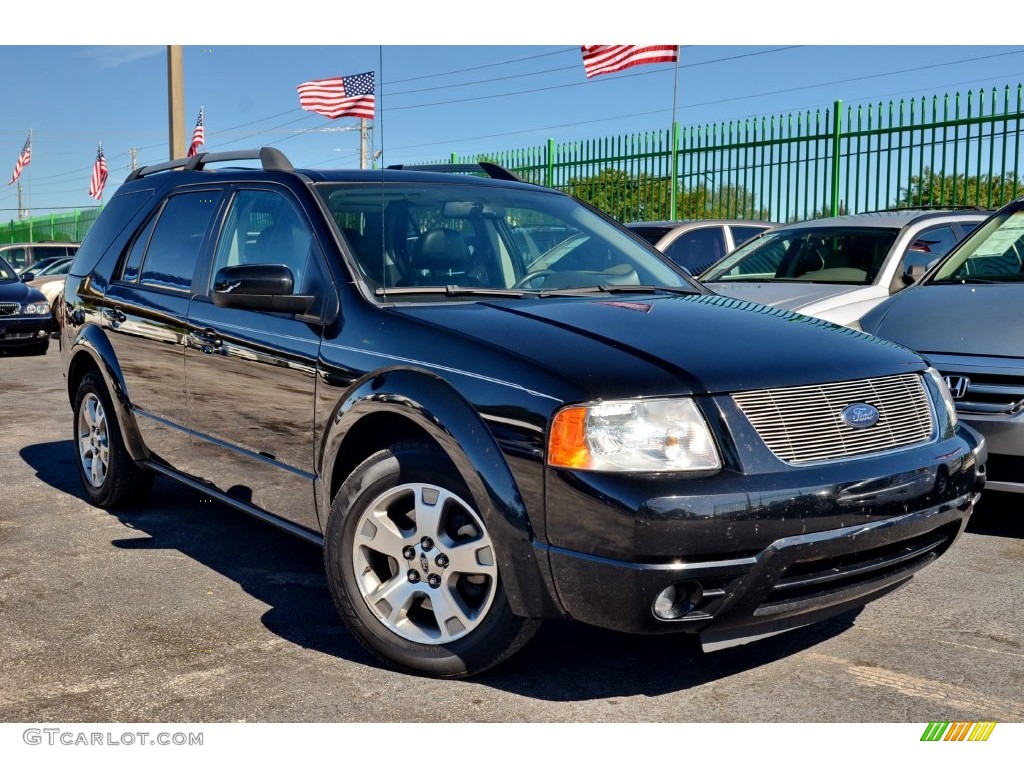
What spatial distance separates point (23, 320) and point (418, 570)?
13007 mm

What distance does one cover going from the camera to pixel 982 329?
5.04 metres

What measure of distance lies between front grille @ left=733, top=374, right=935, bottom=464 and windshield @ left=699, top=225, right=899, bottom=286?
408 centimetres

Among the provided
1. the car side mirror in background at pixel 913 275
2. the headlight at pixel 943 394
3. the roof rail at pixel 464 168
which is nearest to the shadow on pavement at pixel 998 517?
the car side mirror in background at pixel 913 275

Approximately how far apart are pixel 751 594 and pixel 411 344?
1.30 metres

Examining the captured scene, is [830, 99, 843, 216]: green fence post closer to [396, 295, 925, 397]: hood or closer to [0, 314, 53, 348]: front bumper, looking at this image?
[396, 295, 925, 397]: hood

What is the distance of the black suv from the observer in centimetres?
295

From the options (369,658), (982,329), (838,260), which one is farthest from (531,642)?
(838,260)

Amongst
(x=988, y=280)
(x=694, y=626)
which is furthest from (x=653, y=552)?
(x=988, y=280)

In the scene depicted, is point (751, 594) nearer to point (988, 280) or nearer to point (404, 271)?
point (404, 271)

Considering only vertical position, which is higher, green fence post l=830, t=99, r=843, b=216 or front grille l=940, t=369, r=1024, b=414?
green fence post l=830, t=99, r=843, b=216

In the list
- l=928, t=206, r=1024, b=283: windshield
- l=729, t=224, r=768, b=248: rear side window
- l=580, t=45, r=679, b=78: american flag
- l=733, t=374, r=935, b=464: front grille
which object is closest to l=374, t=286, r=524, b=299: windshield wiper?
l=733, t=374, r=935, b=464: front grille
